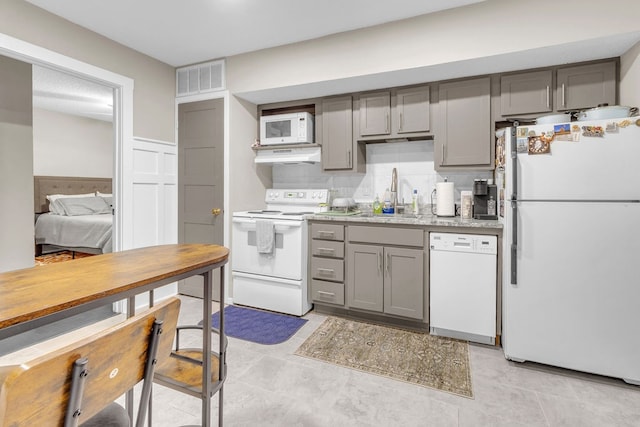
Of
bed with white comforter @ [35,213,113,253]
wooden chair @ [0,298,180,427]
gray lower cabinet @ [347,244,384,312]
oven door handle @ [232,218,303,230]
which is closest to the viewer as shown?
wooden chair @ [0,298,180,427]

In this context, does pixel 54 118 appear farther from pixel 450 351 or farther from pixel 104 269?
pixel 450 351

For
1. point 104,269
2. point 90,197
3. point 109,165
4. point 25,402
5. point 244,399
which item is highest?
point 109,165

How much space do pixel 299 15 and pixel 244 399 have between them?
2.76 m

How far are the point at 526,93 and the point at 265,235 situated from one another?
2.58 meters

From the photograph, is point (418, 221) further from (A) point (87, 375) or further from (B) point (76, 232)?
(B) point (76, 232)

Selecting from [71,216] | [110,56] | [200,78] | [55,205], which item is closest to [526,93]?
[200,78]

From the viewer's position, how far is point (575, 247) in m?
2.12

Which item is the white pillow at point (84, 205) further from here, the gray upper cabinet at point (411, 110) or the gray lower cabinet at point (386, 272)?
the gray upper cabinet at point (411, 110)

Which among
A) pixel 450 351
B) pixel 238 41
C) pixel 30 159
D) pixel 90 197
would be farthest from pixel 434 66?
pixel 90 197

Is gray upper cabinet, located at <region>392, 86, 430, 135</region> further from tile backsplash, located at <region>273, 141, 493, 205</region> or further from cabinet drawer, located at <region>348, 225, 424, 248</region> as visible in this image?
cabinet drawer, located at <region>348, 225, 424, 248</region>

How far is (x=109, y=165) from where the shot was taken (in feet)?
23.2

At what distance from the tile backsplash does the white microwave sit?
42cm

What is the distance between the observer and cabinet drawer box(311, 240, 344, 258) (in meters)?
3.11

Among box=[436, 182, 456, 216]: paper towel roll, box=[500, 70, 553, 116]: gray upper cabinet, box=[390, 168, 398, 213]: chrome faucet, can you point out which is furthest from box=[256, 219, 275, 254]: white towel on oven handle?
box=[500, 70, 553, 116]: gray upper cabinet
